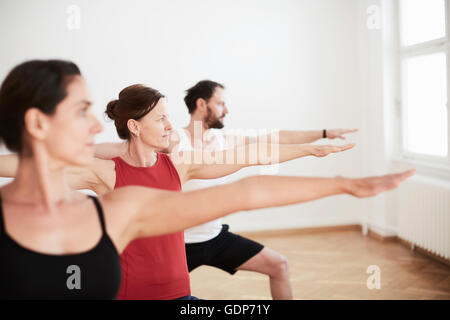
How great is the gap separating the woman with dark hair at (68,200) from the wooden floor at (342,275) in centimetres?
264

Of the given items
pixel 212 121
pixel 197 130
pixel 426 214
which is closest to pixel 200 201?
pixel 197 130

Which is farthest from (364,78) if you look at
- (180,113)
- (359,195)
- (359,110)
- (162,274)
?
(359,195)

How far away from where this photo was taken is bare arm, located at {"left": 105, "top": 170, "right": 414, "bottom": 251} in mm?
1232

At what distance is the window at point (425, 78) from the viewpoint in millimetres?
4488

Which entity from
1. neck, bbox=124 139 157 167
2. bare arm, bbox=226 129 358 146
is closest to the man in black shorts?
bare arm, bbox=226 129 358 146

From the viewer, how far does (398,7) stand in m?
5.02

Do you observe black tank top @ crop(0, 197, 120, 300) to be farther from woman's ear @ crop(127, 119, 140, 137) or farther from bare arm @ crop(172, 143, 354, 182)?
woman's ear @ crop(127, 119, 140, 137)

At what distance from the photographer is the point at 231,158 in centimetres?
236

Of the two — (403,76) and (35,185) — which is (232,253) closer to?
(35,185)

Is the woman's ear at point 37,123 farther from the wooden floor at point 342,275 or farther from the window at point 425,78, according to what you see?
the window at point 425,78

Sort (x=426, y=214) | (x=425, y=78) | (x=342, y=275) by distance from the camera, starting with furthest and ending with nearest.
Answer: (x=425, y=78) < (x=426, y=214) < (x=342, y=275)

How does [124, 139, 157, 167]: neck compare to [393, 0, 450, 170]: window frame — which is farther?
[393, 0, 450, 170]: window frame

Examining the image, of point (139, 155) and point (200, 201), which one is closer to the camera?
point (200, 201)

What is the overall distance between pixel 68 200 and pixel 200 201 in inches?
12.9
